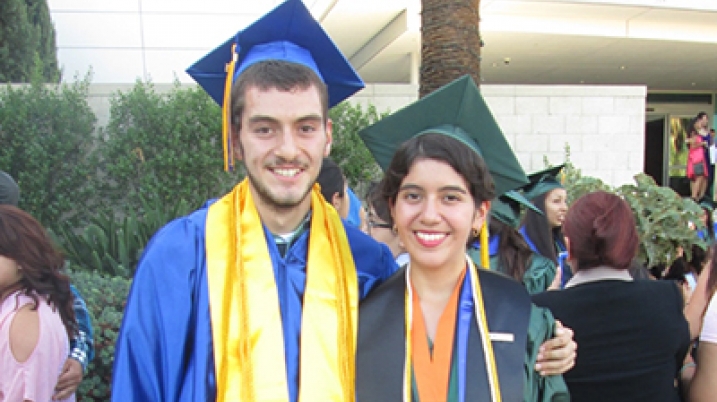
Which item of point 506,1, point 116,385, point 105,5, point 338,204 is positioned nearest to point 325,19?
point 506,1

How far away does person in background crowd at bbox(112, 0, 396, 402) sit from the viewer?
146cm

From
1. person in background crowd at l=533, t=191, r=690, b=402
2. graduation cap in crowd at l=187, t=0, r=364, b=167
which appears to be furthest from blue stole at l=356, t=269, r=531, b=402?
graduation cap in crowd at l=187, t=0, r=364, b=167

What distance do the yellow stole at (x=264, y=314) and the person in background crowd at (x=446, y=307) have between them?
8cm

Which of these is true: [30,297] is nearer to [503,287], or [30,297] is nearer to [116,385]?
[116,385]

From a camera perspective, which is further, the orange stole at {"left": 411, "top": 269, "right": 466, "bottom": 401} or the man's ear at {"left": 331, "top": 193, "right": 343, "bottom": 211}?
the man's ear at {"left": 331, "top": 193, "right": 343, "bottom": 211}

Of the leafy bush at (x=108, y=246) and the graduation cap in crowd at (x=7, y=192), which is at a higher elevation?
the graduation cap in crowd at (x=7, y=192)

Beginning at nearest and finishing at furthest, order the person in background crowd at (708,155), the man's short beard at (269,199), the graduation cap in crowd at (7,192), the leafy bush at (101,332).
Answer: the man's short beard at (269,199)
the graduation cap in crowd at (7,192)
the leafy bush at (101,332)
the person in background crowd at (708,155)

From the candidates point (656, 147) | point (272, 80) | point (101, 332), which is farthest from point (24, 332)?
point (656, 147)

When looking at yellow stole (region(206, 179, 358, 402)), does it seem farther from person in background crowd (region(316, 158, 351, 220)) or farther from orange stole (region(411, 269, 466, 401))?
person in background crowd (region(316, 158, 351, 220))

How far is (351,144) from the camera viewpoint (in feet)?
21.2

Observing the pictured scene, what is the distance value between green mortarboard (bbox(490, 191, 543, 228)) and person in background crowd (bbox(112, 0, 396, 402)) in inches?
66.7

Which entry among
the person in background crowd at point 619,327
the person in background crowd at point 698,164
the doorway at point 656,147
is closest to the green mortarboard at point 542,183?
the person in background crowd at point 619,327

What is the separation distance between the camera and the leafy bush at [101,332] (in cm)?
282

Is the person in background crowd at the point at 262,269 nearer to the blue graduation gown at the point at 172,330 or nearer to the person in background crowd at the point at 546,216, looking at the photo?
the blue graduation gown at the point at 172,330
